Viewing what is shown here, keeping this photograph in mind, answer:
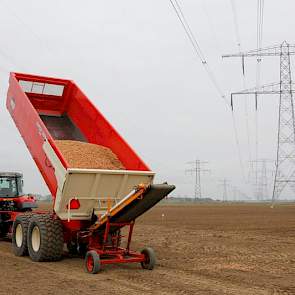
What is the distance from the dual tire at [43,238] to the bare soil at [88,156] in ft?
4.31

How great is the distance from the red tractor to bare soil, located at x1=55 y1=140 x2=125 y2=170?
3549 mm

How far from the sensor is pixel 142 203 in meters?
9.09

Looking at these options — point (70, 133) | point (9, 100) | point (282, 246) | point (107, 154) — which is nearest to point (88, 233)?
point (107, 154)

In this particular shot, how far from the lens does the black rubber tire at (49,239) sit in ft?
31.8

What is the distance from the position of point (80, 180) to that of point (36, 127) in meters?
1.84

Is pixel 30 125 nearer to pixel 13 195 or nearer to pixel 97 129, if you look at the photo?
pixel 97 129

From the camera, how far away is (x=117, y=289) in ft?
24.6

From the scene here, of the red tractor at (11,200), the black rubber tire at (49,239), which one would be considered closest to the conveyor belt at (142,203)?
the black rubber tire at (49,239)

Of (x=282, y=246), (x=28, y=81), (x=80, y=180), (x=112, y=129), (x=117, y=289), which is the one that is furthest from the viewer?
(x=282, y=246)

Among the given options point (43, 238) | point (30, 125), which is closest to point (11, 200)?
point (30, 125)

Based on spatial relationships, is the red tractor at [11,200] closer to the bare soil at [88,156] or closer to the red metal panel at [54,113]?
the red metal panel at [54,113]

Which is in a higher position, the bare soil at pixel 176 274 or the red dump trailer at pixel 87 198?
the red dump trailer at pixel 87 198

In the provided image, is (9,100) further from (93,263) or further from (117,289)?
(117,289)

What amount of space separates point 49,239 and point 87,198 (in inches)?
44.8
